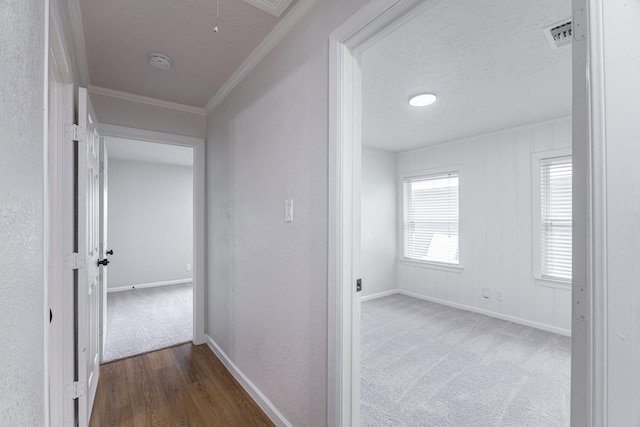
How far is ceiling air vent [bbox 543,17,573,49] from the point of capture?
1.77 metres

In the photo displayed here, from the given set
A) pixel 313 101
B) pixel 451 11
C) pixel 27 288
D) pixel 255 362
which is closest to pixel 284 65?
pixel 313 101

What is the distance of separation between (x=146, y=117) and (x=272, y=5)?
1.86 metres

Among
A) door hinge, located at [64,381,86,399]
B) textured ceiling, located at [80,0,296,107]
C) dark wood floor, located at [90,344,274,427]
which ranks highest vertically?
textured ceiling, located at [80,0,296,107]

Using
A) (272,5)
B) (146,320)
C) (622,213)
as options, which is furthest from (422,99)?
(146,320)

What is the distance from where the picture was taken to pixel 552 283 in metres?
3.52

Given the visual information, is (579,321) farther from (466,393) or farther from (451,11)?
(466,393)

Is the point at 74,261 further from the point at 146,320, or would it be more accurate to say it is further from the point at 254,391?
the point at 146,320

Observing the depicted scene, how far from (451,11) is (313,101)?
981 millimetres

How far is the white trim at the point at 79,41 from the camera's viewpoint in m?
1.62

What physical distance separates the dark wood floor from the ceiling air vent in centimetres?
298

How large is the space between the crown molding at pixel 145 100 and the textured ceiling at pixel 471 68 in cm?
175

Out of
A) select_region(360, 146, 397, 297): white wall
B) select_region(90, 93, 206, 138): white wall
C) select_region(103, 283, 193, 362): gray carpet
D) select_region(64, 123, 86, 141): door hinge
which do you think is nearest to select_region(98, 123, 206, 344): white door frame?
select_region(90, 93, 206, 138): white wall

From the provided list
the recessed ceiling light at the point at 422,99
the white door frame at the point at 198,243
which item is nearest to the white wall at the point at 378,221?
the recessed ceiling light at the point at 422,99

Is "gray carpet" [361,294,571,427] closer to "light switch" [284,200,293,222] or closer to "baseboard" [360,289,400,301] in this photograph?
"baseboard" [360,289,400,301]
